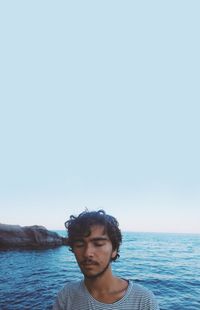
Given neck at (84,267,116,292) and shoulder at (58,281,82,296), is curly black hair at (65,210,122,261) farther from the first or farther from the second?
shoulder at (58,281,82,296)

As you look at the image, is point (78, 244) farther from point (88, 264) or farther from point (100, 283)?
point (100, 283)

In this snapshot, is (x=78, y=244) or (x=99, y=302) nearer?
(x=99, y=302)

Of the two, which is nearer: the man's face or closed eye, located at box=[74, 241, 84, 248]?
the man's face

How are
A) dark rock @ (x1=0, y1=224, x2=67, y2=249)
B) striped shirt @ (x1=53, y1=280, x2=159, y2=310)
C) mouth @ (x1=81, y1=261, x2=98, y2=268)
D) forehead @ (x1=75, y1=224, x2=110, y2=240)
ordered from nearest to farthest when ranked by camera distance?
striped shirt @ (x1=53, y1=280, x2=159, y2=310), mouth @ (x1=81, y1=261, x2=98, y2=268), forehead @ (x1=75, y1=224, x2=110, y2=240), dark rock @ (x1=0, y1=224, x2=67, y2=249)

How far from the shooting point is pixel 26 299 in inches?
572

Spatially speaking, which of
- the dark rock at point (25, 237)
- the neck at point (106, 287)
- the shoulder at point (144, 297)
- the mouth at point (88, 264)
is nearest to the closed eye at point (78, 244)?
the mouth at point (88, 264)

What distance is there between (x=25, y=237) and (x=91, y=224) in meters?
45.8

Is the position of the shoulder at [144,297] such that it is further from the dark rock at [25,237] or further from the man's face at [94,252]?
the dark rock at [25,237]

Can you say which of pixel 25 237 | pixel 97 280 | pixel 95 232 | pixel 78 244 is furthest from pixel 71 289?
pixel 25 237

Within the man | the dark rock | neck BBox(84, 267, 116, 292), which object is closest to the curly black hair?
the man

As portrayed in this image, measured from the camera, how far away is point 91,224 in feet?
8.46

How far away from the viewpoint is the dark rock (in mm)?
Result: 43562

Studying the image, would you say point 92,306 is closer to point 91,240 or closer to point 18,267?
point 91,240

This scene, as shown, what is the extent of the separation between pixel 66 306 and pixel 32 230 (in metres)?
45.4
